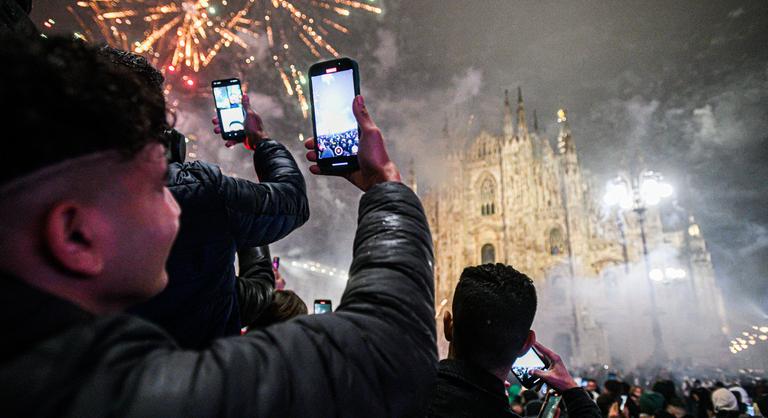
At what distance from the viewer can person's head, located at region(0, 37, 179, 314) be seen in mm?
540

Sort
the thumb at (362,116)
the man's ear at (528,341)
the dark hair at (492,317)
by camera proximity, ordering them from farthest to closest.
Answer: the man's ear at (528,341) → the dark hair at (492,317) → the thumb at (362,116)

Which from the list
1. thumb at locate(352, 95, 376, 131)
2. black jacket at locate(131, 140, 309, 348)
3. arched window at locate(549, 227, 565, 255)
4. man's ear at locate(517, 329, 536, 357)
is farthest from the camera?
arched window at locate(549, 227, 565, 255)

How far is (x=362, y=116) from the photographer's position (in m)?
1.11

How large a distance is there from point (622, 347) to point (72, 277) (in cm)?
3459

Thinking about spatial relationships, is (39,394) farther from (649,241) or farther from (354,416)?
(649,241)

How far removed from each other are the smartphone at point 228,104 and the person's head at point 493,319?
1.67 metres

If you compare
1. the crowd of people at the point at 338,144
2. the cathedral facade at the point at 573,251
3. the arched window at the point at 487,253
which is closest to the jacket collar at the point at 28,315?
the crowd of people at the point at 338,144

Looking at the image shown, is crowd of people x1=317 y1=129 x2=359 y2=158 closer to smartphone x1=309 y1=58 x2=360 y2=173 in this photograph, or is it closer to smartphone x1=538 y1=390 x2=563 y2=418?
smartphone x1=309 y1=58 x2=360 y2=173

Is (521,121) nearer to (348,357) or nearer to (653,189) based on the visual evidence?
(653,189)

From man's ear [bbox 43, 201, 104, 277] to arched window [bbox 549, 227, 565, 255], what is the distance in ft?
115

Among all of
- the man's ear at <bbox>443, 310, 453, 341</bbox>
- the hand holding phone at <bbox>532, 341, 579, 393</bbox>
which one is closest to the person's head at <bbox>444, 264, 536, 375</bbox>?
the man's ear at <bbox>443, 310, 453, 341</bbox>

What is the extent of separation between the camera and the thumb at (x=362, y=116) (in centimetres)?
108

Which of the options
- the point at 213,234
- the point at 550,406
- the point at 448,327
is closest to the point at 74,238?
the point at 213,234

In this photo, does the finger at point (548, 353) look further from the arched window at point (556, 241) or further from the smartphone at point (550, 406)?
the arched window at point (556, 241)
